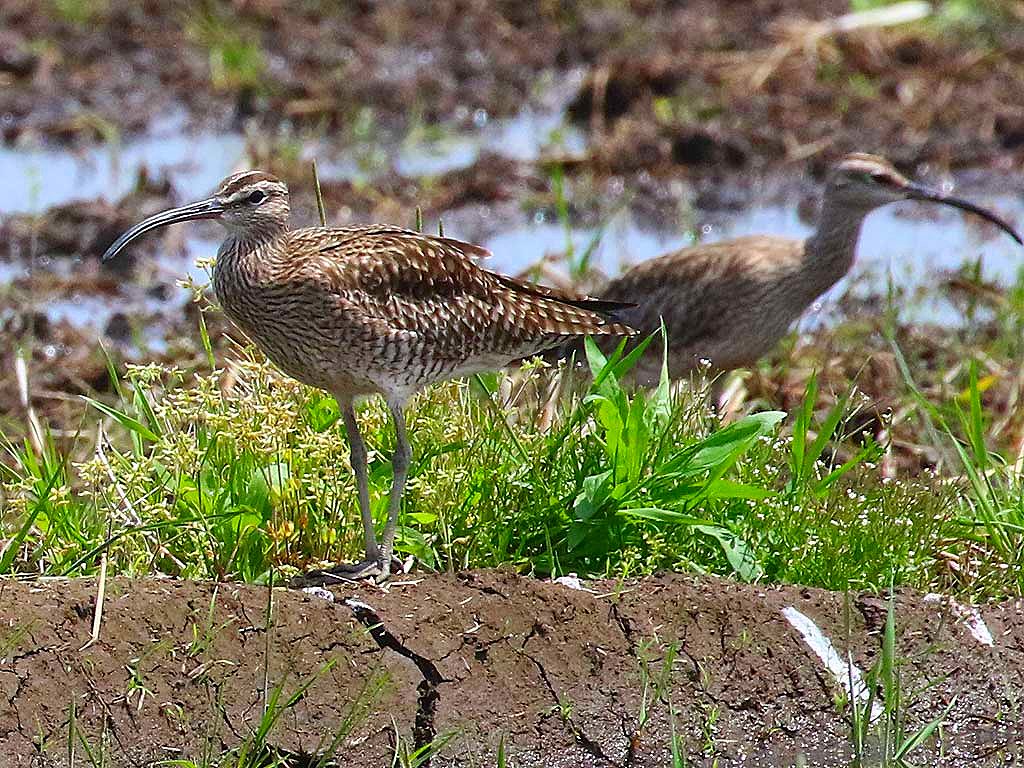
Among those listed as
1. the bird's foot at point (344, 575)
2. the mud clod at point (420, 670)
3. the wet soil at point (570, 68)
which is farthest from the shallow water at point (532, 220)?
the mud clod at point (420, 670)

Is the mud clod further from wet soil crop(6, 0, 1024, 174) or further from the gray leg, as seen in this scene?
wet soil crop(6, 0, 1024, 174)

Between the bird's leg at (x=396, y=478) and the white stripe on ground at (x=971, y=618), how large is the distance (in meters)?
1.64

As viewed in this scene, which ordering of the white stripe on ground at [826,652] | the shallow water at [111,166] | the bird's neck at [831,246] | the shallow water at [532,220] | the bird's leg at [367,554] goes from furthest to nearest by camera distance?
the shallow water at [111,166] → the shallow water at [532,220] → the bird's neck at [831,246] → the bird's leg at [367,554] → the white stripe on ground at [826,652]

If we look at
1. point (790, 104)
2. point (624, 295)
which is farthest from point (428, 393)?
point (790, 104)

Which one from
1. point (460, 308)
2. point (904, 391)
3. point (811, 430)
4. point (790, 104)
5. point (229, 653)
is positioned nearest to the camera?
point (229, 653)

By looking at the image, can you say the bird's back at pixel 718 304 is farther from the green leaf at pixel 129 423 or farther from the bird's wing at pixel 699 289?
the green leaf at pixel 129 423

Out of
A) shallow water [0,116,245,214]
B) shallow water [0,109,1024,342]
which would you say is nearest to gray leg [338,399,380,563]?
shallow water [0,109,1024,342]

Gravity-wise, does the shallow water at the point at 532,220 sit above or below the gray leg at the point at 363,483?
below

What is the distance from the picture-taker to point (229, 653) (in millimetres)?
5742

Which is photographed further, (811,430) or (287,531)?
(811,430)

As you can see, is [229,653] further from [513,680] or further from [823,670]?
[823,670]

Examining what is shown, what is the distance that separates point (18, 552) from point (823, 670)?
7.98ft

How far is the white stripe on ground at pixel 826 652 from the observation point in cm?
609

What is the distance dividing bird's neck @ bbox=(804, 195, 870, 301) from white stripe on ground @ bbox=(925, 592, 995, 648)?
2.88 m
